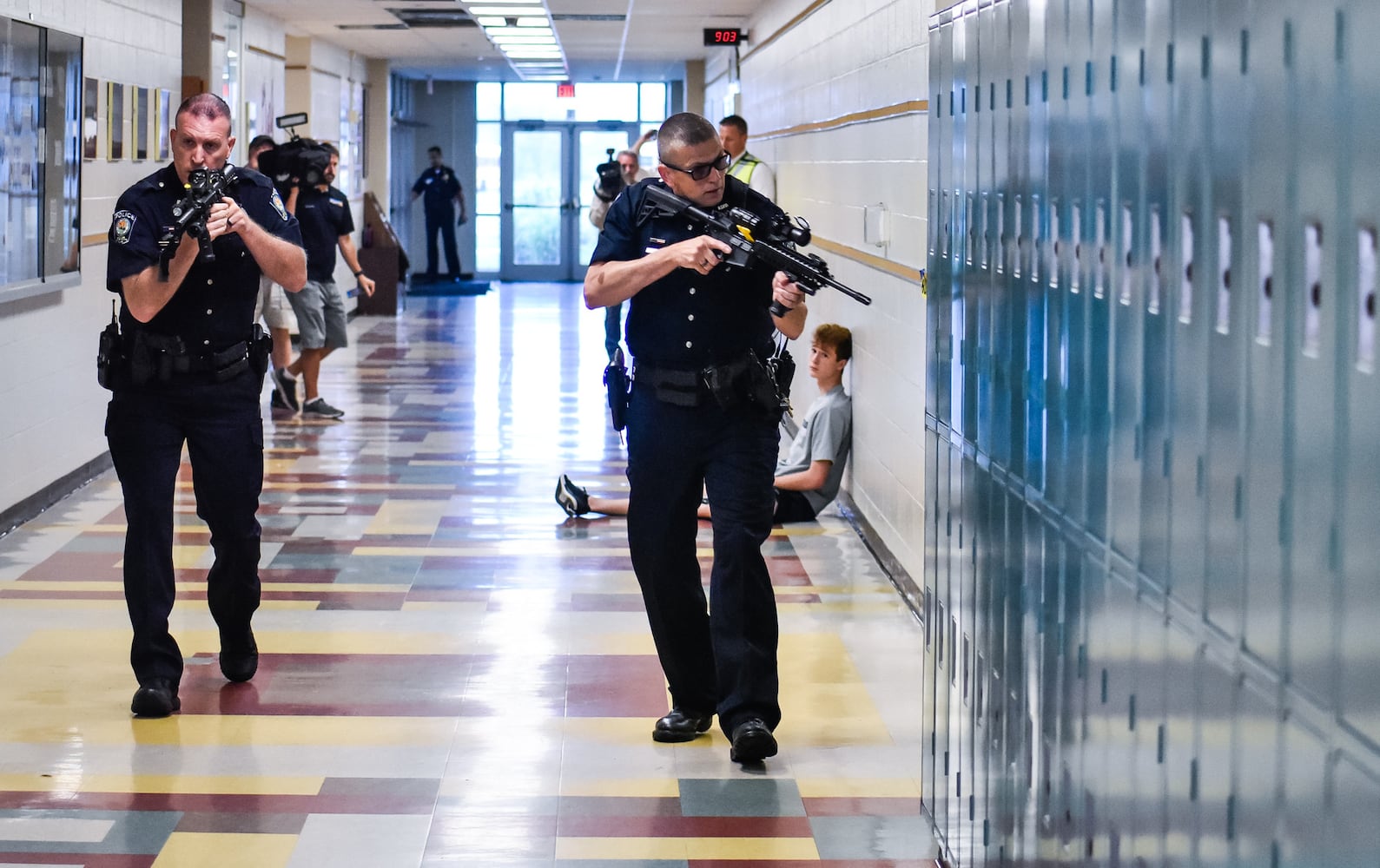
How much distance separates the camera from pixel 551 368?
12078mm

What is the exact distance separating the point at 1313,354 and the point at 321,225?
8.47 metres

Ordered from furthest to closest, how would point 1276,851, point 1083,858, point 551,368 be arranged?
1. point 551,368
2. point 1083,858
3. point 1276,851

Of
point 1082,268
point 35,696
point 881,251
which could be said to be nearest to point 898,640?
point 881,251

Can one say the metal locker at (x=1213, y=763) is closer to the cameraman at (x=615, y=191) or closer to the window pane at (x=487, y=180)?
the cameraman at (x=615, y=191)

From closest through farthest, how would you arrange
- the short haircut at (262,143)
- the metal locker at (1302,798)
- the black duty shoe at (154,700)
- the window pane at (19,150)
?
the metal locker at (1302,798) < the black duty shoe at (154,700) < the window pane at (19,150) < the short haircut at (262,143)

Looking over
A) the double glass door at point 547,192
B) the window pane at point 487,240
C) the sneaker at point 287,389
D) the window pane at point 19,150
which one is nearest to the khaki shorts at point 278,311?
the sneaker at point 287,389

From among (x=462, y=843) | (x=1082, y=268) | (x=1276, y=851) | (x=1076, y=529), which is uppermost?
(x=1082, y=268)

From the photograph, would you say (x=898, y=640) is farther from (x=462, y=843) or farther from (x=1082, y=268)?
(x=1082, y=268)

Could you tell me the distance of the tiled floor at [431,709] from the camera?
3.27 m

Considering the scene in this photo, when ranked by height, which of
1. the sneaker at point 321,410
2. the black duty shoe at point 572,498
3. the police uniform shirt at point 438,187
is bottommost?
the black duty shoe at point 572,498

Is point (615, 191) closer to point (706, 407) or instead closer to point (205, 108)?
point (205, 108)

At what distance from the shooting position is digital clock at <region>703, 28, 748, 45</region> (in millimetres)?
12867

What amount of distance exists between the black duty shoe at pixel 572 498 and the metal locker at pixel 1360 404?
5372 millimetres

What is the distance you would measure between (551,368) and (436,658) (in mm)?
7563
